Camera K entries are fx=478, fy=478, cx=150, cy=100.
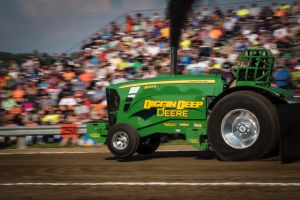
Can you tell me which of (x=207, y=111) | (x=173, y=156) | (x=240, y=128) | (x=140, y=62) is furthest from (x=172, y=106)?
(x=140, y=62)

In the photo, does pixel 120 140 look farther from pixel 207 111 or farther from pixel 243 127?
pixel 243 127

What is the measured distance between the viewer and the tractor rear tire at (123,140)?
7.80m

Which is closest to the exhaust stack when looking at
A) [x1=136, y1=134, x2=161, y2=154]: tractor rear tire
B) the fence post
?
[x1=136, y1=134, x2=161, y2=154]: tractor rear tire

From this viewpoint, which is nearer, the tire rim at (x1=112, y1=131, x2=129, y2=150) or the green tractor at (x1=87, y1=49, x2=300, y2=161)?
the green tractor at (x1=87, y1=49, x2=300, y2=161)

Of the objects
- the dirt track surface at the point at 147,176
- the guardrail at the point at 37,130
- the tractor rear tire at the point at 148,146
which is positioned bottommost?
the dirt track surface at the point at 147,176

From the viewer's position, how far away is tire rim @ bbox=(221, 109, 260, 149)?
685 centimetres

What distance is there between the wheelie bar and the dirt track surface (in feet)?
0.52

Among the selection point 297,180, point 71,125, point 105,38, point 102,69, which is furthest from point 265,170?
point 105,38

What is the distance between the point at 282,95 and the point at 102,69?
27.5ft

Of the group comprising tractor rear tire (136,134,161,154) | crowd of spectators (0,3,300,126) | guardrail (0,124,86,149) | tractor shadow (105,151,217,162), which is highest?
crowd of spectators (0,3,300,126)

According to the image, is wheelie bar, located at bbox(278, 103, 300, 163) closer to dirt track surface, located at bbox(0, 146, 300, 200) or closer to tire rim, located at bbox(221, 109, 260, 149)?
dirt track surface, located at bbox(0, 146, 300, 200)

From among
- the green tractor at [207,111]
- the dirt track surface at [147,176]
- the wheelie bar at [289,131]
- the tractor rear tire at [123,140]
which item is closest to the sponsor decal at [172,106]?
the green tractor at [207,111]

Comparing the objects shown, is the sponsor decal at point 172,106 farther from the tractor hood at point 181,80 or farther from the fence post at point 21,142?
the fence post at point 21,142

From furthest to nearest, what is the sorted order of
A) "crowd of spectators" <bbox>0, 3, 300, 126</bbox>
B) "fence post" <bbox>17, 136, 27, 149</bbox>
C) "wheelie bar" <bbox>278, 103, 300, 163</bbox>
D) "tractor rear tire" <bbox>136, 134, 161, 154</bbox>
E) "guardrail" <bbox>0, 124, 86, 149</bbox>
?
"crowd of spectators" <bbox>0, 3, 300, 126</bbox> → "fence post" <bbox>17, 136, 27, 149</bbox> → "guardrail" <bbox>0, 124, 86, 149</bbox> → "tractor rear tire" <bbox>136, 134, 161, 154</bbox> → "wheelie bar" <bbox>278, 103, 300, 163</bbox>
